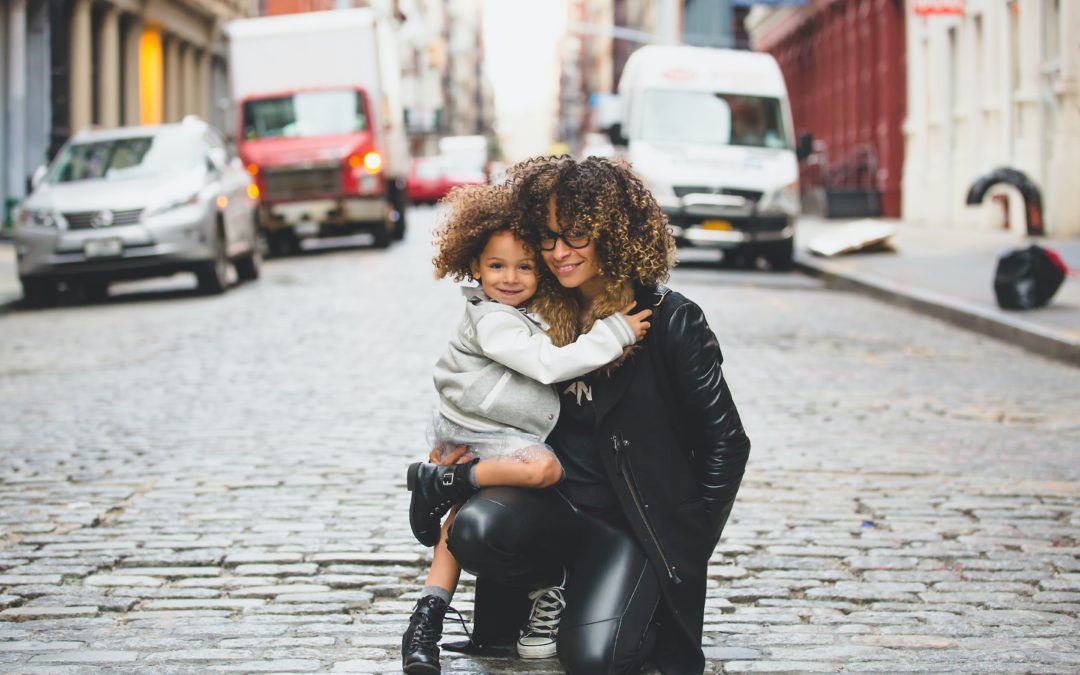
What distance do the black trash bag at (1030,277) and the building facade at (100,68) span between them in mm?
9522

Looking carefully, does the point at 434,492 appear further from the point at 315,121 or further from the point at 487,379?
the point at 315,121

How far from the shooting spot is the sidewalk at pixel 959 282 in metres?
11.7

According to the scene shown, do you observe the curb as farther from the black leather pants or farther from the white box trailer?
the white box trailer

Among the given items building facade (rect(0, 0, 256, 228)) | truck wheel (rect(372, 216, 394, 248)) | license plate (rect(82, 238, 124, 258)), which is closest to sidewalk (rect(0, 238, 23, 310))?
license plate (rect(82, 238, 124, 258))

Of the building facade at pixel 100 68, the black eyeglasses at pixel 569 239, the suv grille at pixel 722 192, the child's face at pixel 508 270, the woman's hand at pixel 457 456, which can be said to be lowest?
the woman's hand at pixel 457 456

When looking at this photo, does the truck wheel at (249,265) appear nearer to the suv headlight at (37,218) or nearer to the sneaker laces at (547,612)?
the suv headlight at (37,218)

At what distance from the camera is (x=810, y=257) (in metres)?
21.4

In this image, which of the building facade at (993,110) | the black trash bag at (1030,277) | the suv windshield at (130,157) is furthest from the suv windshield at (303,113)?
the black trash bag at (1030,277)

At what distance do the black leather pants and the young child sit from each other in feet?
0.25

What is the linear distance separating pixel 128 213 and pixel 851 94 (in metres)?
25.7

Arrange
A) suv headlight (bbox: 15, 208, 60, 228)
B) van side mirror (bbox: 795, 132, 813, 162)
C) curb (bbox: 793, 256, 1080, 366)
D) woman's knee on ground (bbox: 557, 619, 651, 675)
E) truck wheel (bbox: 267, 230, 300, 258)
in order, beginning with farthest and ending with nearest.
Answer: truck wheel (bbox: 267, 230, 300, 258) < van side mirror (bbox: 795, 132, 813, 162) < suv headlight (bbox: 15, 208, 60, 228) < curb (bbox: 793, 256, 1080, 366) < woman's knee on ground (bbox: 557, 619, 651, 675)

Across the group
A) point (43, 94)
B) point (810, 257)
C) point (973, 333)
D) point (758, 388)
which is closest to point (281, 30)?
point (43, 94)

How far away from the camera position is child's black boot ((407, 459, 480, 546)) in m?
3.84

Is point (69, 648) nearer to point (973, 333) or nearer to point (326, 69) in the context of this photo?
point (973, 333)
